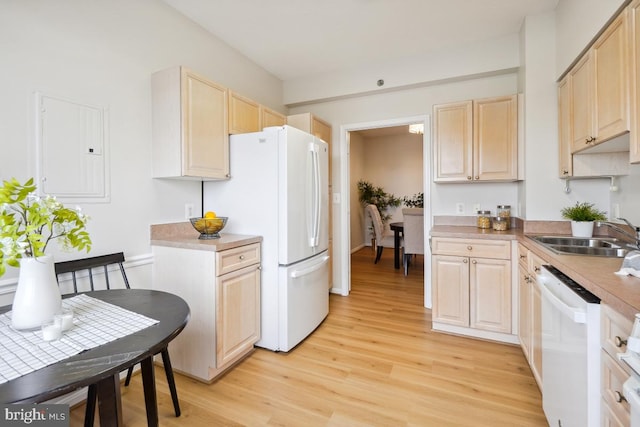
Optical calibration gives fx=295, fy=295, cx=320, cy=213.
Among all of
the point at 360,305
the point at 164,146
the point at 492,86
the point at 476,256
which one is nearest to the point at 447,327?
the point at 476,256

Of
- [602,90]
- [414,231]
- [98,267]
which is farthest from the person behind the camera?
[414,231]

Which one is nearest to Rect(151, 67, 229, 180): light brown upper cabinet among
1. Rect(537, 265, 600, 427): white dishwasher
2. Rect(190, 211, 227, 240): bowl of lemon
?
Rect(190, 211, 227, 240): bowl of lemon

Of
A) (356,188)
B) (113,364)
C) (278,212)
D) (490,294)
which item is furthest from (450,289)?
(356,188)

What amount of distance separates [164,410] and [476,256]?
2462 millimetres

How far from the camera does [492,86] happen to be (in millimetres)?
3049

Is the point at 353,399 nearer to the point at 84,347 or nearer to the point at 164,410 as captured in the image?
the point at 164,410

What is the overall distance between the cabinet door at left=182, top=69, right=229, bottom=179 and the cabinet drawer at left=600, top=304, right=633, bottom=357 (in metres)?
2.30

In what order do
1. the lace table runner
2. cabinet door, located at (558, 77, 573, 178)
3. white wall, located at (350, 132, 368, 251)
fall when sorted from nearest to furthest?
the lace table runner, cabinet door, located at (558, 77, 573, 178), white wall, located at (350, 132, 368, 251)

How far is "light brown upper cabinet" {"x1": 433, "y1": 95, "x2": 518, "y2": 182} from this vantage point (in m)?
2.64

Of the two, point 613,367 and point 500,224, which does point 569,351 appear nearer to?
point 613,367

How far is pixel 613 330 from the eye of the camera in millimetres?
959

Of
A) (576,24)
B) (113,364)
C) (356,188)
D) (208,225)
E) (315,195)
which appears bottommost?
(113,364)

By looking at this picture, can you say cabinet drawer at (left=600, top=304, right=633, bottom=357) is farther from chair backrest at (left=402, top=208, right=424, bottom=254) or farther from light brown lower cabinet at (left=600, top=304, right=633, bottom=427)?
chair backrest at (left=402, top=208, right=424, bottom=254)

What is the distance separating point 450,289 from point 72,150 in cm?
294
